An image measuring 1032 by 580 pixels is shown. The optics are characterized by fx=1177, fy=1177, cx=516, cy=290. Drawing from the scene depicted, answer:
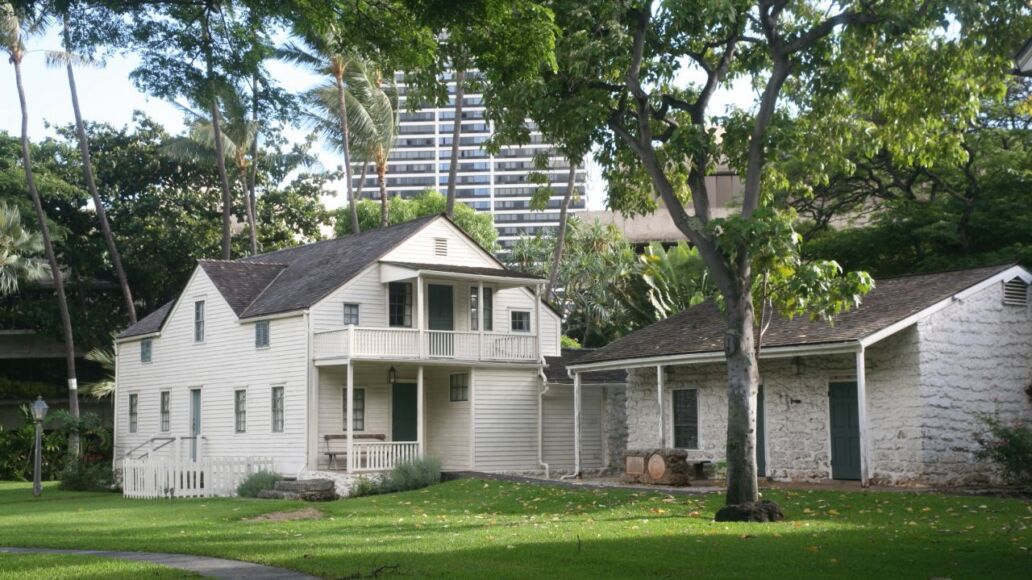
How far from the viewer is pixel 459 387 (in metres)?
31.1

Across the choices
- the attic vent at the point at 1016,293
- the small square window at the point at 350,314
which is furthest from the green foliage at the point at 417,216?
the attic vent at the point at 1016,293

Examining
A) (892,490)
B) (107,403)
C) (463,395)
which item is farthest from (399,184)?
(892,490)

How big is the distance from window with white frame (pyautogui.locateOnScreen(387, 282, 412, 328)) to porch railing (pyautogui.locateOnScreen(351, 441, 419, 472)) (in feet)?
11.6

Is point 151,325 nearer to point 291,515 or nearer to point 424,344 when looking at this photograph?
point 424,344

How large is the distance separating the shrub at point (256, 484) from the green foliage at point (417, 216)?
29189 mm

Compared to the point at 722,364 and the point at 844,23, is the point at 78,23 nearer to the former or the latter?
the point at 844,23

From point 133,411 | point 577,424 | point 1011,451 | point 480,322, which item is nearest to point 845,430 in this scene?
point 1011,451

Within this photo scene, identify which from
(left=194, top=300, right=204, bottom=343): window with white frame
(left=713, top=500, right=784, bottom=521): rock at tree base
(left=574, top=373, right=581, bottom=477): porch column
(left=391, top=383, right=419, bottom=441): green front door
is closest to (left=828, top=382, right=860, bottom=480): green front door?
(left=713, top=500, right=784, bottom=521): rock at tree base

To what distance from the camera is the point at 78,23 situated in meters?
12.6

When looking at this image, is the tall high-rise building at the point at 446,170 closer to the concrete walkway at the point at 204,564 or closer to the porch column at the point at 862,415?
the porch column at the point at 862,415

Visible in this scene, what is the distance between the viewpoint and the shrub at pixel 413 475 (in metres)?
26.5

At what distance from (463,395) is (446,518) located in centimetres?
1253

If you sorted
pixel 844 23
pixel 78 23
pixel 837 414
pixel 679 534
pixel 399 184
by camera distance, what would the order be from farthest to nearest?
1. pixel 399 184
2. pixel 837 414
3. pixel 844 23
4. pixel 679 534
5. pixel 78 23

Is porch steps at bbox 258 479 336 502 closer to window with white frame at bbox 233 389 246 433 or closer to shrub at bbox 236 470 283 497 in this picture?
shrub at bbox 236 470 283 497
